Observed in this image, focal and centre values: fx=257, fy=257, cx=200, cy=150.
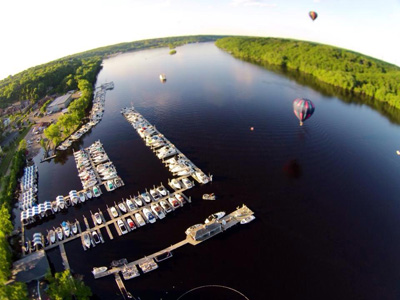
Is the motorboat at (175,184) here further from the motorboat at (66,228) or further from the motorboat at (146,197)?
the motorboat at (66,228)

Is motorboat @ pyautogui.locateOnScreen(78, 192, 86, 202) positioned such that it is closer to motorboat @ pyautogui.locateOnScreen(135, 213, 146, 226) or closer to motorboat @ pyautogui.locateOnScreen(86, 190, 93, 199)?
motorboat @ pyautogui.locateOnScreen(86, 190, 93, 199)

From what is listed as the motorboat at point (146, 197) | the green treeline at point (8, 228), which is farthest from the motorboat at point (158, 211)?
the green treeline at point (8, 228)

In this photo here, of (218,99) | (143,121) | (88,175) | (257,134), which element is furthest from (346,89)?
(88,175)

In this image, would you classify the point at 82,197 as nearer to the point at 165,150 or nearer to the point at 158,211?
the point at 158,211

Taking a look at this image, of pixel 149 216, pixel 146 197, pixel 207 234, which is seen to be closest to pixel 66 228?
pixel 149 216

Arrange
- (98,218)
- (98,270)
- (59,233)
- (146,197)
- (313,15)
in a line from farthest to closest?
(313,15)
(146,197)
(98,218)
(59,233)
(98,270)

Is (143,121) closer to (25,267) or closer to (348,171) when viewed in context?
(25,267)

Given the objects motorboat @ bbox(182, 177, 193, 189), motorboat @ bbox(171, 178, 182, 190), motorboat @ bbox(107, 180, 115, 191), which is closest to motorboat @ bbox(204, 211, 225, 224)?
motorboat @ bbox(182, 177, 193, 189)
